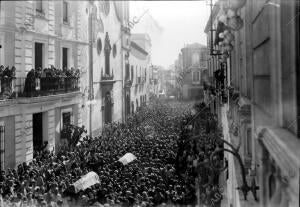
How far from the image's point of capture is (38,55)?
15203mm

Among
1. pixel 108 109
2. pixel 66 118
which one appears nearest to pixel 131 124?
pixel 108 109

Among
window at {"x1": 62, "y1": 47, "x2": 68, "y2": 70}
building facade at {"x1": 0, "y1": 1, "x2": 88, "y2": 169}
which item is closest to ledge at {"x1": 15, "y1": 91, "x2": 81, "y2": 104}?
building facade at {"x1": 0, "y1": 1, "x2": 88, "y2": 169}

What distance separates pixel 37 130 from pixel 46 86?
1676 mm

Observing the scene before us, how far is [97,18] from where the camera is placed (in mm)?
21594

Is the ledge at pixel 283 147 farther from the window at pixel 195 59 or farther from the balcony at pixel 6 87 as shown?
the window at pixel 195 59

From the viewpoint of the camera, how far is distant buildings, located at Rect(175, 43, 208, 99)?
117ft

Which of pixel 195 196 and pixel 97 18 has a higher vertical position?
pixel 97 18

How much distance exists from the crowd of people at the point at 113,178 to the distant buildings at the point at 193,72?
20822 millimetres

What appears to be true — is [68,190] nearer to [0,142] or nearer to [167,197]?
[167,197]

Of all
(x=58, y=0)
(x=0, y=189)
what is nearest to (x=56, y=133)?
(x=58, y=0)

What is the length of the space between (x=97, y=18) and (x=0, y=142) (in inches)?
423

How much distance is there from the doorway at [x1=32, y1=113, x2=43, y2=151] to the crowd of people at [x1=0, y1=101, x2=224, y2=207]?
2.04 ft

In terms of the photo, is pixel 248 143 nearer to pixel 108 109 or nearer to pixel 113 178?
pixel 113 178

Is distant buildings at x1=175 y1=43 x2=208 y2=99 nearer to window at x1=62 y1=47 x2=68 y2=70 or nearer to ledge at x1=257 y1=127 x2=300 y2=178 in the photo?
window at x1=62 y1=47 x2=68 y2=70
